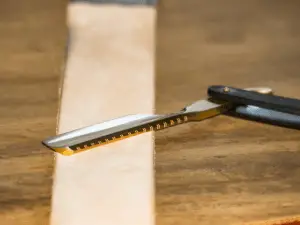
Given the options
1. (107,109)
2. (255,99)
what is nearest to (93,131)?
(107,109)

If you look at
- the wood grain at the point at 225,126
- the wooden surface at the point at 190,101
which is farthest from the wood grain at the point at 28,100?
the wood grain at the point at 225,126

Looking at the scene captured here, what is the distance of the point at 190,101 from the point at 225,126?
53 mm

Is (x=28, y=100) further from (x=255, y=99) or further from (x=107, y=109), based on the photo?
(x=255, y=99)

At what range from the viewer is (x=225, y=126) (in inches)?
23.7

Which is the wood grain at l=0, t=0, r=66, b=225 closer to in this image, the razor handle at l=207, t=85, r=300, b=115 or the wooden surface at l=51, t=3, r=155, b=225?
the wooden surface at l=51, t=3, r=155, b=225

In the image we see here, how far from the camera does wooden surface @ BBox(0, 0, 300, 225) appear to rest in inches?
20.9

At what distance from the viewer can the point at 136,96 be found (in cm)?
63

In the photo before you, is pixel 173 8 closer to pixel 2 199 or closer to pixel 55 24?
pixel 55 24

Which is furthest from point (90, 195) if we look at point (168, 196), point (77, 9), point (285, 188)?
point (77, 9)

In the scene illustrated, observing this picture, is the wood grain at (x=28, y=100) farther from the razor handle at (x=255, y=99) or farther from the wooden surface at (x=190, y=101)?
the razor handle at (x=255, y=99)

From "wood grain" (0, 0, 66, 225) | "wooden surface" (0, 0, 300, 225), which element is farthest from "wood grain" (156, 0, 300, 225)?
"wood grain" (0, 0, 66, 225)

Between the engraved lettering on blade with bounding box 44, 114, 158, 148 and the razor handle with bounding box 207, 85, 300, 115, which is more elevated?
the razor handle with bounding box 207, 85, 300, 115

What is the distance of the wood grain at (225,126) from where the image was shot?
53 centimetres

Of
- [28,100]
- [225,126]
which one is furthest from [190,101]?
[28,100]
